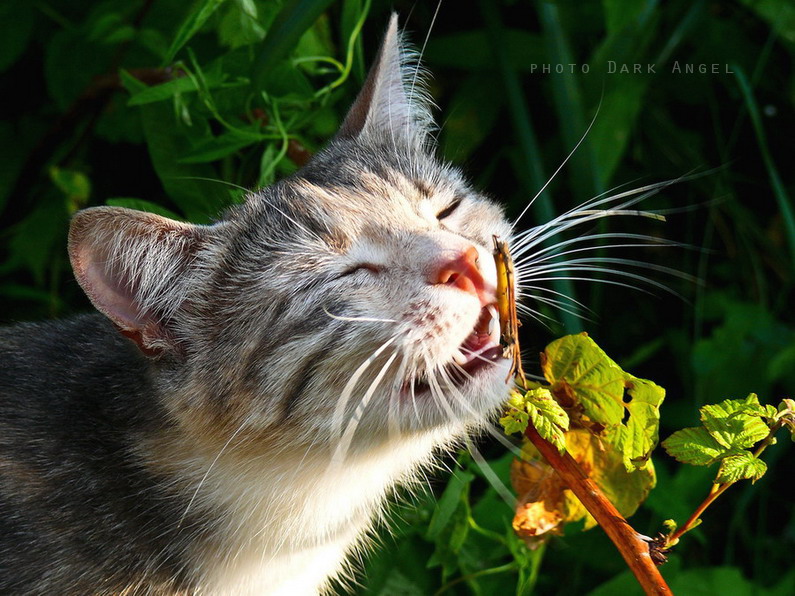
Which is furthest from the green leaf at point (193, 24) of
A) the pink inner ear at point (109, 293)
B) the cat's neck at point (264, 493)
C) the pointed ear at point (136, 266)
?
the cat's neck at point (264, 493)

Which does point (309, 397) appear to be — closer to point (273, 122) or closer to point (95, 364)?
point (95, 364)

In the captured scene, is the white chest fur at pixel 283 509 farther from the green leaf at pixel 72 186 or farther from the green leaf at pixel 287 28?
the green leaf at pixel 72 186

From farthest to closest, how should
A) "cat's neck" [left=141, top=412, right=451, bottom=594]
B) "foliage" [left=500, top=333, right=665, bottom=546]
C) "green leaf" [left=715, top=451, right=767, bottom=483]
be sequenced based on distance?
"cat's neck" [left=141, top=412, right=451, bottom=594] → "foliage" [left=500, top=333, right=665, bottom=546] → "green leaf" [left=715, top=451, right=767, bottom=483]

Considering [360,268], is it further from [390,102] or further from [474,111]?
[474,111]

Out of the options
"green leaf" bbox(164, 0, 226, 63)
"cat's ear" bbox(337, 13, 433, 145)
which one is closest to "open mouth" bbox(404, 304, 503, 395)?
"cat's ear" bbox(337, 13, 433, 145)

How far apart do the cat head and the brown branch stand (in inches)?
5.7

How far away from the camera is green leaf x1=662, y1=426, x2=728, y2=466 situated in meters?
1.12

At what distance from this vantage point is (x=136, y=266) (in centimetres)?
137

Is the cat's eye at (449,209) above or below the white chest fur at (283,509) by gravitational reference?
above

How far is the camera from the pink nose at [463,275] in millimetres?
1262

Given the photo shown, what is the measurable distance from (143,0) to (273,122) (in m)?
0.71

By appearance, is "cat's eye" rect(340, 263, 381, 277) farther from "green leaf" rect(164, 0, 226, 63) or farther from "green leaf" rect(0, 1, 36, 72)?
"green leaf" rect(0, 1, 36, 72)

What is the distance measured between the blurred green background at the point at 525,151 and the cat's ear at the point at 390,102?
0.38 ft

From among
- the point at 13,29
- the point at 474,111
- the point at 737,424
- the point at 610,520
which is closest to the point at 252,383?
the point at 610,520
